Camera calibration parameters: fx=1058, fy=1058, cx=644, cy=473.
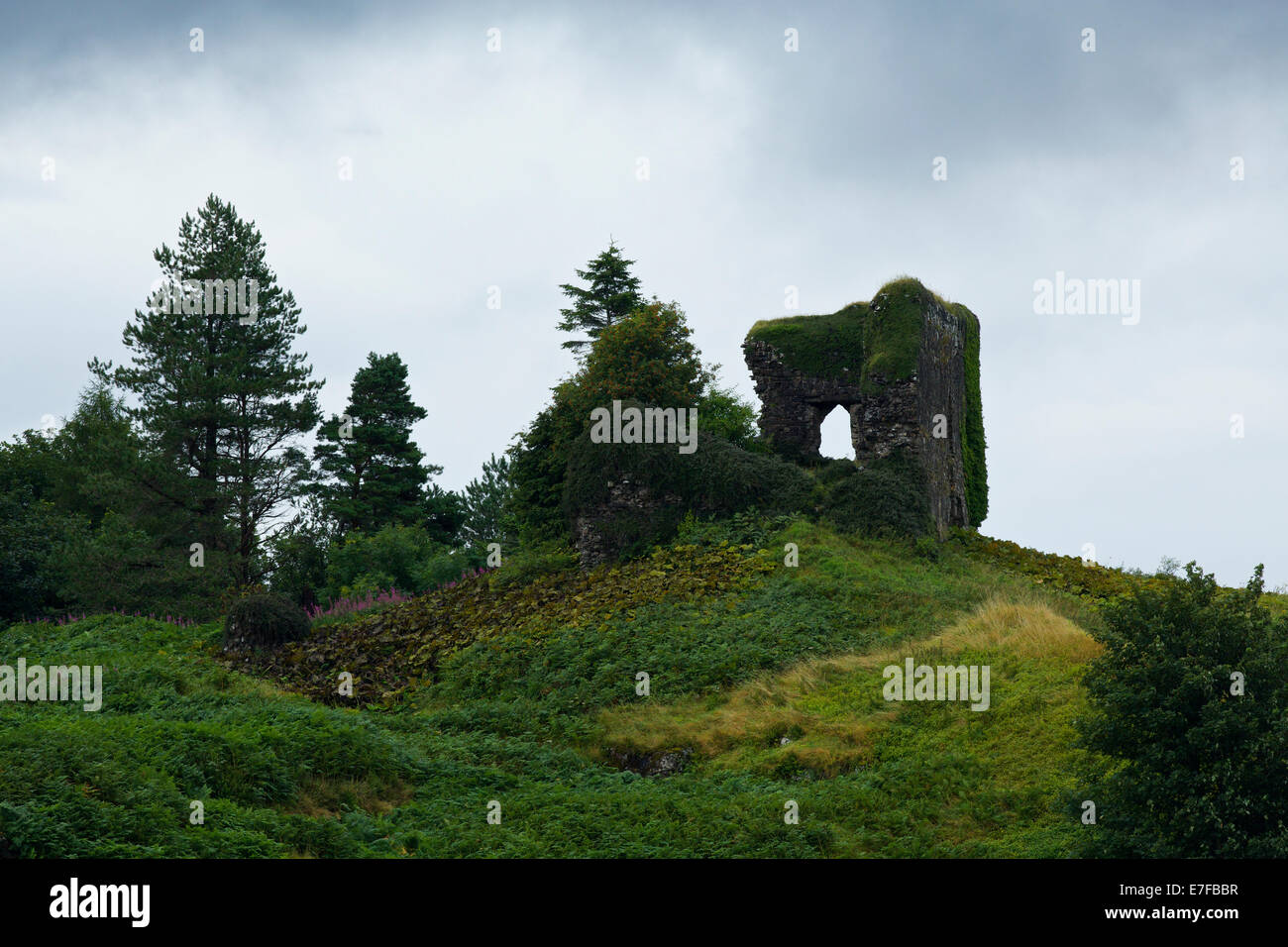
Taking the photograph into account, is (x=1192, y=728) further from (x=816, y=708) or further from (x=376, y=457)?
(x=376, y=457)

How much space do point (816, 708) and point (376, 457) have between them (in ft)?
104

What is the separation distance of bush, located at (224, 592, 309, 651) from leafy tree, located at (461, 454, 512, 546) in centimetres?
2025

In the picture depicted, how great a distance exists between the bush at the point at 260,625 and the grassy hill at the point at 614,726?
2.34 ft

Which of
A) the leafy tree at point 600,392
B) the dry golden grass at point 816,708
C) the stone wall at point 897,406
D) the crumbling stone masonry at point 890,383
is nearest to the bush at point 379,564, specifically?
the leafy tree at point 600,392

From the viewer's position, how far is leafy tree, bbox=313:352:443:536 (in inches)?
1619

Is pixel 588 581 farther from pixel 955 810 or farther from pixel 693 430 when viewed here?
pixel 955 810

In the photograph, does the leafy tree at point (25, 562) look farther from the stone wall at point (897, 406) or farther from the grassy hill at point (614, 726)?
the stone wall at point (897, 406)

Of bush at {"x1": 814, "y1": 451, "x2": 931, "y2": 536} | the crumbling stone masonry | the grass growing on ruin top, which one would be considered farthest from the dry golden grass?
the grass growing on ruin top

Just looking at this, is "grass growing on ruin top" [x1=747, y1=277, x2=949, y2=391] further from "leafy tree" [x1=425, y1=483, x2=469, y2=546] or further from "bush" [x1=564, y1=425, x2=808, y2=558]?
"leafy tree" [x1=425, y1=483, x2=469, y2=546]

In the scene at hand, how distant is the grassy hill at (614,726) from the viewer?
9883mm

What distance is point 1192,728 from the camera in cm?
920
